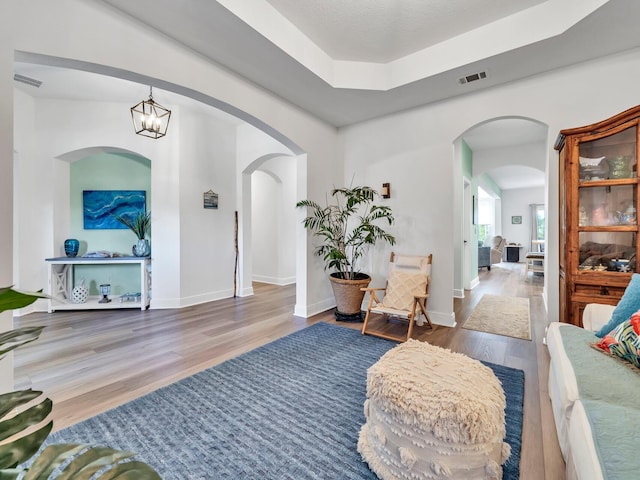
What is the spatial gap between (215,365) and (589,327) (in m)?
2.78

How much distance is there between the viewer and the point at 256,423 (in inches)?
69.6

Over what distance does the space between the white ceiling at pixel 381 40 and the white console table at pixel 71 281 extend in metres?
2.24

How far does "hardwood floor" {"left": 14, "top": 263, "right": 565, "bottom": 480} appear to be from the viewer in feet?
6.18

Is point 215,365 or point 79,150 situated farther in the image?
point 79,150

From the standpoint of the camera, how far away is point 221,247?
16.3 feet

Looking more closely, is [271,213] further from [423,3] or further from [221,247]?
[423,3]

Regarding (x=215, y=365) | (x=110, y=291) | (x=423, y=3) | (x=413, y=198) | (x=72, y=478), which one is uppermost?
(x=423, y=3)

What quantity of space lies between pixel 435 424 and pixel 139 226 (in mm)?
4697

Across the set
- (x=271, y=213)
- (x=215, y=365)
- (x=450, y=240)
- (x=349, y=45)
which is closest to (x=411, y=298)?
(x=450, y=240)

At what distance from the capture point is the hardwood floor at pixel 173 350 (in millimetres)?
1884

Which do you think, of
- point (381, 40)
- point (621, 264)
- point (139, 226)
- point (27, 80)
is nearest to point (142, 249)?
point (139, 226)

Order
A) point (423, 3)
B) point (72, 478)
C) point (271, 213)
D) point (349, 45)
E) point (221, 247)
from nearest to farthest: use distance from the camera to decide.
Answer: point (72, 478) < point (423, 3) < point (349, 45) < point (221, 247) < point (271, 213)

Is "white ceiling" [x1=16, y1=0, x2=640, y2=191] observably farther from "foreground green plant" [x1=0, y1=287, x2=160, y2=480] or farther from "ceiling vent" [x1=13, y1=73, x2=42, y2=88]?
"foreground green plant" [x1=0, y1=287, x2=160, y2=480]

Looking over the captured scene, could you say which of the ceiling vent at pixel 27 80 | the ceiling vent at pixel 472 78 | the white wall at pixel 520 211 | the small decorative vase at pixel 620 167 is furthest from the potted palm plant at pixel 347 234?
the white wall at pixel 520 211
